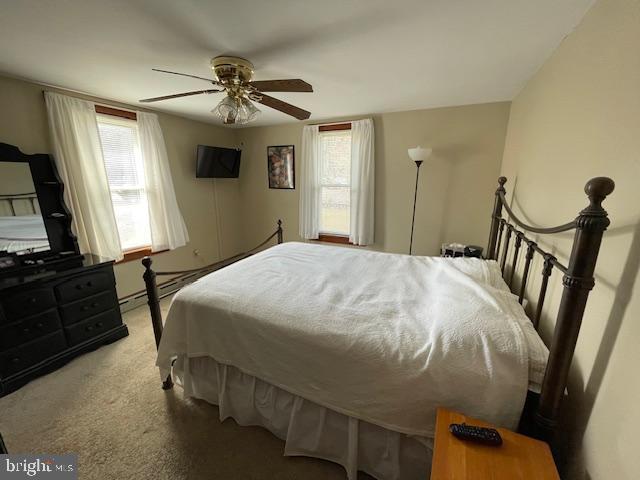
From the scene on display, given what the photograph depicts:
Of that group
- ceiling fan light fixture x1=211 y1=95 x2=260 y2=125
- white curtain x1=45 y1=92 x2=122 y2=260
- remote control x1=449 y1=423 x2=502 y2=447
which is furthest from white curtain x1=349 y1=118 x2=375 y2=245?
white curtain x1=45 y1=92 x2=122 y2=260

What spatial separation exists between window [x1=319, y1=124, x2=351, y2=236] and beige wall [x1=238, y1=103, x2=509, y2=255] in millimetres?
427

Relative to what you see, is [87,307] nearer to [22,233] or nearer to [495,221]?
[22,233]

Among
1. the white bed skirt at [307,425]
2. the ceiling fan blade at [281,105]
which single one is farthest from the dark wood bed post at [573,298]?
the ceiling fan blade at [281,105]

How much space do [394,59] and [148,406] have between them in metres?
2.96

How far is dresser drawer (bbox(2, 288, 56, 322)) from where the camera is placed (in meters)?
1.84

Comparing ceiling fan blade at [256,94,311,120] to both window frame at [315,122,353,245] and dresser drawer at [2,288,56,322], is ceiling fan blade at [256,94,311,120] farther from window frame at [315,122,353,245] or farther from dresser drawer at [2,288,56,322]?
dresser drawer at [2,288,56,322]

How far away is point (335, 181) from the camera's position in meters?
3.74

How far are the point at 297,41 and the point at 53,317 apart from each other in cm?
281

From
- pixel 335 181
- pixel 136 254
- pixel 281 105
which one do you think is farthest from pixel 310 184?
pixel 136 254

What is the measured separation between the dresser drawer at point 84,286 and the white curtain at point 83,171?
0.51 meters

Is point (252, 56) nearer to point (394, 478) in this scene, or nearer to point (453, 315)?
point (453, 315)

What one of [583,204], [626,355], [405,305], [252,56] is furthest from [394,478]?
[252,56]

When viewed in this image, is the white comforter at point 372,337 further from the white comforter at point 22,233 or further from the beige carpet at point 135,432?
the white comforter at point 22,233

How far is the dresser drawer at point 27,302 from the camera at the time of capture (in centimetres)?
184
